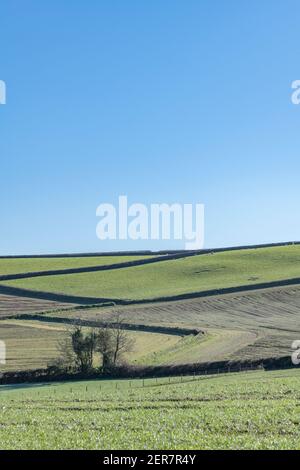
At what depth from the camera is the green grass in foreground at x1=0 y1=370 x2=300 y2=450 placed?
1750cm

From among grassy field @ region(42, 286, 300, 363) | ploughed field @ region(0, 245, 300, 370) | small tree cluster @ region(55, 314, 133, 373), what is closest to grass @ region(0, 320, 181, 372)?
ploughed field @ region(0, 245, 300, 370)

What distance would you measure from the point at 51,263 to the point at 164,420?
96.4 meters

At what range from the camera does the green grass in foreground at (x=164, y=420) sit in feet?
57.4

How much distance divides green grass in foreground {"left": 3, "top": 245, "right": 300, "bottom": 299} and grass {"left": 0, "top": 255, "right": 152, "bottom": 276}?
28.3 feet

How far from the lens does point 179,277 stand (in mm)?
97125

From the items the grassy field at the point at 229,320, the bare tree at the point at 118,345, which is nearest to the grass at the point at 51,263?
the grassy field at the point at 229,320

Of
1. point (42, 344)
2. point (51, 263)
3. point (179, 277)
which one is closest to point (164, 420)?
point (42, 344)

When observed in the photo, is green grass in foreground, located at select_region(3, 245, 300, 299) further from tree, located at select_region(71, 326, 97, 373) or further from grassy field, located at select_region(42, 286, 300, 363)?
tree, located at select_region(71, 326, 97, 373)

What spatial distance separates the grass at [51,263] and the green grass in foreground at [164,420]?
258 ft

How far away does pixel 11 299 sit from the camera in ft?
280

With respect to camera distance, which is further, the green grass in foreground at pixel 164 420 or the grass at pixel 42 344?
the grass at pixel 42 344

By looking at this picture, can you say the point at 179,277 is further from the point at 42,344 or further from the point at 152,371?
the point at 152,371

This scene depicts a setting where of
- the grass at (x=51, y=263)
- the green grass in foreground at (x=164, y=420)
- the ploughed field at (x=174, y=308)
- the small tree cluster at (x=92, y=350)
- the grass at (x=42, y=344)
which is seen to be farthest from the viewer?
the grass at (x=51, y=263)

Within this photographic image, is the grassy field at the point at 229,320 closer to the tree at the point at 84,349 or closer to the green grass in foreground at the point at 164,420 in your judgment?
the tree at the point at 84,349
